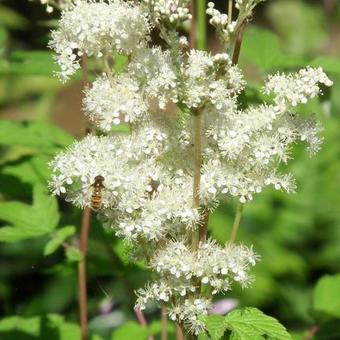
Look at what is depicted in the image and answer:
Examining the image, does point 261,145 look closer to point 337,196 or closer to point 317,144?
point 317,144

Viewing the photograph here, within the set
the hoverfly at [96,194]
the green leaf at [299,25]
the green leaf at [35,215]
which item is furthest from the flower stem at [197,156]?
A: the green leaf at [299,25]

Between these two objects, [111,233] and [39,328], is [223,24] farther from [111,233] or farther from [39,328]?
[39,328]

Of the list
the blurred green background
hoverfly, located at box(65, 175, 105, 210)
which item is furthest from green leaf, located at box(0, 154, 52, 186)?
hoverfly, located at box(65, 175, 105, 210)

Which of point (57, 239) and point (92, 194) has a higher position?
point (92, 194)

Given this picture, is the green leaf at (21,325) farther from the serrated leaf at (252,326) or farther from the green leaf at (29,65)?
the serrated leaf at (252,326)

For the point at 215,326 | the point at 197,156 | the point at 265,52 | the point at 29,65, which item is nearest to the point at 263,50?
the point at 265,52

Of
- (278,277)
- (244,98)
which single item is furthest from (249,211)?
(244,98)

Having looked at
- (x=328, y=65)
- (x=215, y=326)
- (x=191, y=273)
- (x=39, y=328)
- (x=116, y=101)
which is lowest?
(x=39, y=328)
